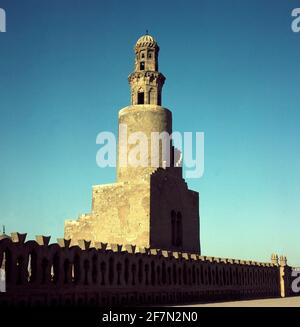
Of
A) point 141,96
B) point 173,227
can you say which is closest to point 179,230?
point 173,227

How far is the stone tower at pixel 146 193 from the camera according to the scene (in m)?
28.0

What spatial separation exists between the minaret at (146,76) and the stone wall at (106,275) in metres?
11.9

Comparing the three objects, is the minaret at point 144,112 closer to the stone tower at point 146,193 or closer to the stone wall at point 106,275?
the stone tower at point 146,193

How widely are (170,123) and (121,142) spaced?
3806 mm

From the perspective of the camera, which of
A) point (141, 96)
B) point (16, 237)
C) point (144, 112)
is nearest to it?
point (16, 237)

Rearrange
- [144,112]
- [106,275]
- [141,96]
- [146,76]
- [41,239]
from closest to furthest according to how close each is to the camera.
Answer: [41,239] < [106,275] < [144,112] < [146,76] < [141,96]

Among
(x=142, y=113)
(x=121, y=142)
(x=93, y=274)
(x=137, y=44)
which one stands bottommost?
(x=93, y=274)

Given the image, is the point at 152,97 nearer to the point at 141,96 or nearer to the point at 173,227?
the point at 141,96

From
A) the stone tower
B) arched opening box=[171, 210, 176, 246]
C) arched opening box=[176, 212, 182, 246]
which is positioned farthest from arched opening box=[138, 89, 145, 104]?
arched opening box=[176, 212, 182, 246]

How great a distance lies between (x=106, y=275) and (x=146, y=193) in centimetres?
860

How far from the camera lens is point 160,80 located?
1286 inches

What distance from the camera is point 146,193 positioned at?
1103 inches
